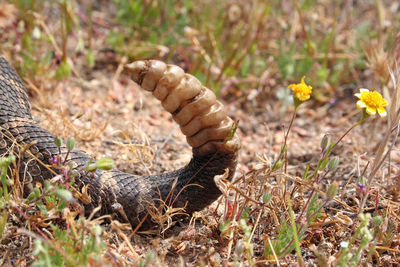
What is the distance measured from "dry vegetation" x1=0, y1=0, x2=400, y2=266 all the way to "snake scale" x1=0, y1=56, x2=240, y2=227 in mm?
113

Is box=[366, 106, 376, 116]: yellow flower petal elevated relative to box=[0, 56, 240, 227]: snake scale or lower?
elevated

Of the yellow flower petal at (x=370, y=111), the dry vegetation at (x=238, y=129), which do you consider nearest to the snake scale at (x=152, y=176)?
the dry vegetation at (x=238, y=129)

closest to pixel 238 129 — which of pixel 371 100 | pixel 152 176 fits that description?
pixel 152 176

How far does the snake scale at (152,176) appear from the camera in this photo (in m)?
1.96

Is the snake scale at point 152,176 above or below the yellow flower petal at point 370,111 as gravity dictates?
below

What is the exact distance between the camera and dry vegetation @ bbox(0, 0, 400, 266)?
6.13ft

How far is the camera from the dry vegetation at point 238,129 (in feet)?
6.13

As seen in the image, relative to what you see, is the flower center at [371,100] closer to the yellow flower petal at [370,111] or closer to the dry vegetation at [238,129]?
the yellow flower petal at [370,111]

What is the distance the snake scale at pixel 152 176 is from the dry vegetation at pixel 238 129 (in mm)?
113

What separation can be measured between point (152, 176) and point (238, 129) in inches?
50.5

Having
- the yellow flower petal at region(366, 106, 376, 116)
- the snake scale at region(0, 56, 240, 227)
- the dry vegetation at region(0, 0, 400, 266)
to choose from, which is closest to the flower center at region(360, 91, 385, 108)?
the yellow flower petal at region(366, 106, 376, 116)

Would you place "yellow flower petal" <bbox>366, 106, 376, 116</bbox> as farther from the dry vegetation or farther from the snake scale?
the snake scale

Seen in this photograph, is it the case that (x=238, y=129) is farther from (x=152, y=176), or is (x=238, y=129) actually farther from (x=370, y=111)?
(x=370, y=111)

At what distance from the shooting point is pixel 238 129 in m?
3.52
